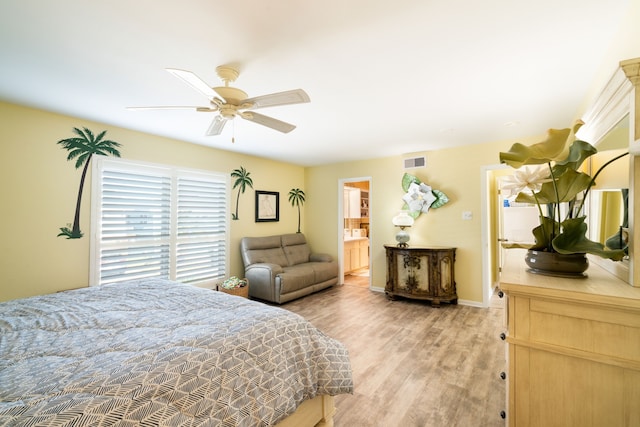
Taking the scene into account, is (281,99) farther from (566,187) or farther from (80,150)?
(80,150)

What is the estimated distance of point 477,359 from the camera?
260cm

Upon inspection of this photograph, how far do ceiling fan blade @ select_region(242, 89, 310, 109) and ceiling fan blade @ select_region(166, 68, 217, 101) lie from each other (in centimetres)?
25

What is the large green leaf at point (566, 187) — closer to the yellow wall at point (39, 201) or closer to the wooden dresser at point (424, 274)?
the wooden dresser at point (424, 274)

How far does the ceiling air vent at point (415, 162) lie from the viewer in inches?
184

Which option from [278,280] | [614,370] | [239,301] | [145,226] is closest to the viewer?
[614,370]

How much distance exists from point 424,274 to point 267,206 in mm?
3123

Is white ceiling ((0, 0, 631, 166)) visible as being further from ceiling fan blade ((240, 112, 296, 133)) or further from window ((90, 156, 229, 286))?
window ((90, 156, 229, 286))

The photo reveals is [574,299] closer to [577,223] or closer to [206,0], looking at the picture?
[577,223]

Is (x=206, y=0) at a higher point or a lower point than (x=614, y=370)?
higher

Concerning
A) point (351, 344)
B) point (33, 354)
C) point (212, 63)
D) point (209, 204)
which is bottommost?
point (351, 344)

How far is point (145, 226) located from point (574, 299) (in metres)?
4.28

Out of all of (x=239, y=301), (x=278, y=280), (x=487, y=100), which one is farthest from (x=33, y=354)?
(x=487, y=100)

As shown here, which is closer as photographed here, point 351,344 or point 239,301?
point 239,301

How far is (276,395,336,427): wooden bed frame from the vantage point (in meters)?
1.49
